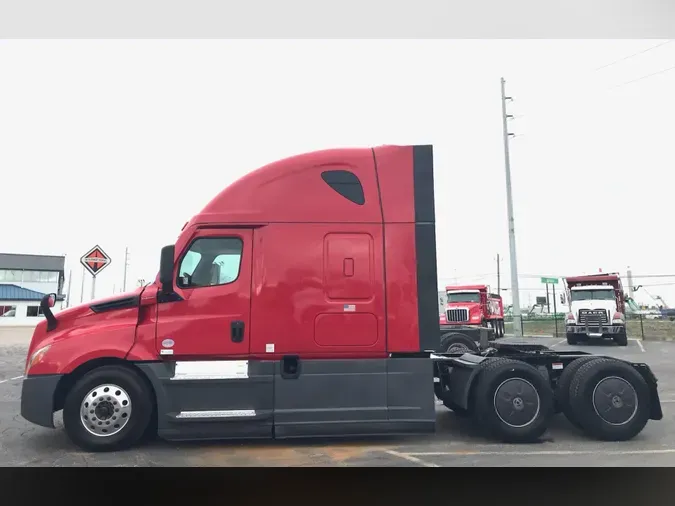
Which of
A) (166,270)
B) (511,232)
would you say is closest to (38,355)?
(166,270)

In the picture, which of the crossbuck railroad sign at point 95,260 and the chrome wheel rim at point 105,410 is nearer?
the chrome wheel rim at point 105,410

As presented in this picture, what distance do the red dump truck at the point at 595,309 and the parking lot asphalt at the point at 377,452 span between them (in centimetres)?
1747

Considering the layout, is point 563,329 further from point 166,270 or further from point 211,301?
point 166,270

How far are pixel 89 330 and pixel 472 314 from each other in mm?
18814

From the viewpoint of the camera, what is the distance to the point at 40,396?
5438 mm

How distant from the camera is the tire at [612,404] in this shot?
19.5 feet

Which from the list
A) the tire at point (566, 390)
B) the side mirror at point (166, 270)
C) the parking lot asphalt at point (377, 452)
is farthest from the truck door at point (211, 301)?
the tire at point (566, 390)

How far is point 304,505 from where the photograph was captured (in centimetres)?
416

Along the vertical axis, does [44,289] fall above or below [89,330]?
above

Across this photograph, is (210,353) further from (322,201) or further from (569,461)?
(569,461)

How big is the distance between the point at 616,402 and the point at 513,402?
1327mm

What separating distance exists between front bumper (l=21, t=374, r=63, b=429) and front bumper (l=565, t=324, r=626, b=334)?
74.7 ft

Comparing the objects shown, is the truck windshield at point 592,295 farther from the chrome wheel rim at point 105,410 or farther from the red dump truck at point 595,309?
the chrome wheel rim at point 105,410

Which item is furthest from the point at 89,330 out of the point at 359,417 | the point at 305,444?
the point at 359,417
